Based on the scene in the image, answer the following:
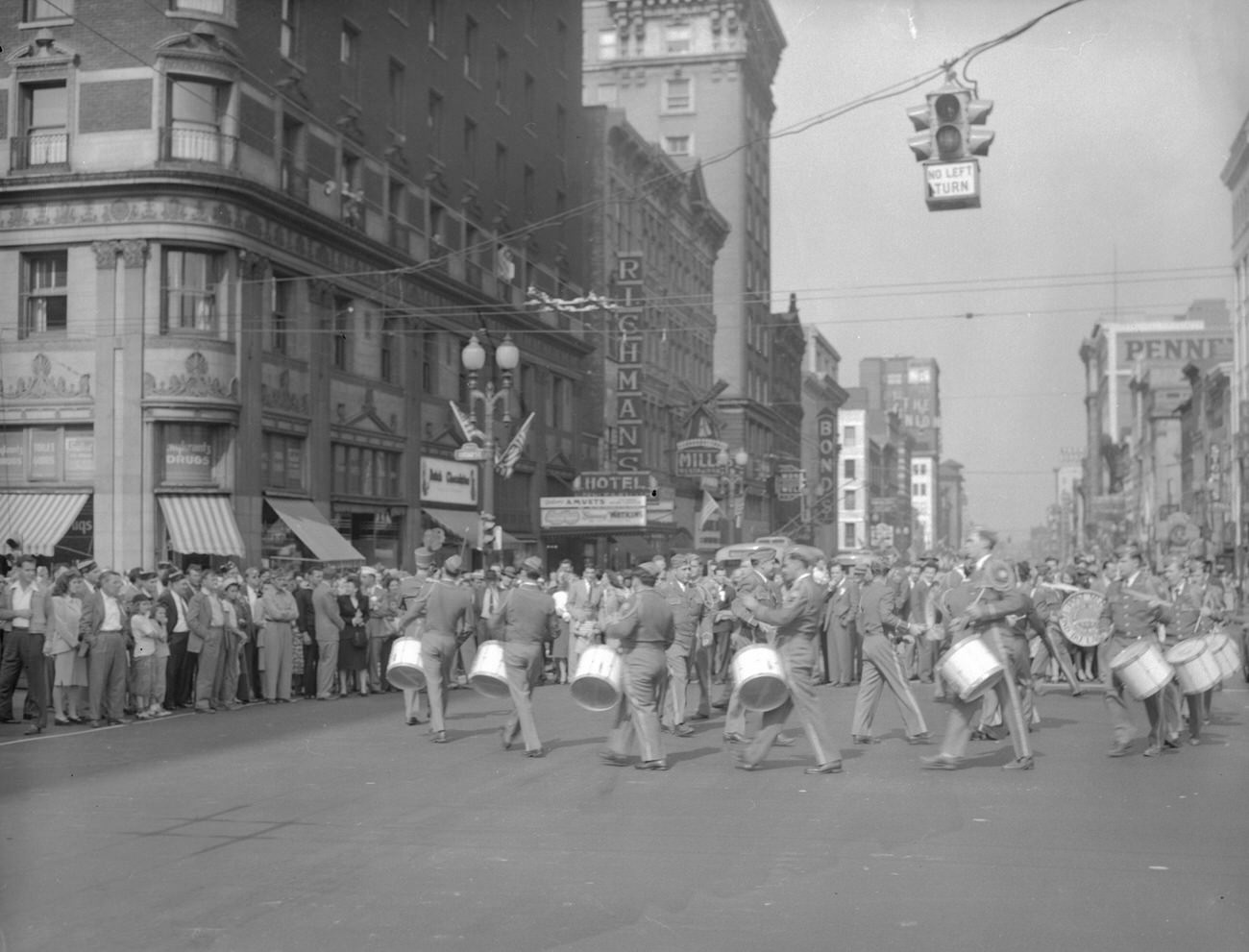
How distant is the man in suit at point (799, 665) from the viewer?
1331 centimetres

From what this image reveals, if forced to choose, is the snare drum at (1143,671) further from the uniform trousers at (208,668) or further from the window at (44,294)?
the window at (44,294)

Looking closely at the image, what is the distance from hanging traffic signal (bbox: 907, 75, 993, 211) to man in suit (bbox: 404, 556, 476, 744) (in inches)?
244

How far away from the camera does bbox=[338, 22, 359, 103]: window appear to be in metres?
38.0

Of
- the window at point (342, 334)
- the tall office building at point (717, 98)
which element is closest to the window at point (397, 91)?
the window at point (342, 334)

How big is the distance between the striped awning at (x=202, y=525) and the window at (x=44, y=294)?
427 cm

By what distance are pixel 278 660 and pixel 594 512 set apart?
28.7 m

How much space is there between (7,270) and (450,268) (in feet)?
48.2

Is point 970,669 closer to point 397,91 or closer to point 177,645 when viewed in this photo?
point 177,645

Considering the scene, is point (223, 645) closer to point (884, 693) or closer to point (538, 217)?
point (884, 693)

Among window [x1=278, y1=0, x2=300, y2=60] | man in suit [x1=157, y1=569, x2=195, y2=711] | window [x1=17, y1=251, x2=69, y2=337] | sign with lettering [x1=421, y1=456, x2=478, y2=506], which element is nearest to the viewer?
man in suit [x1=157, y1=569, x2=195, y2=711]

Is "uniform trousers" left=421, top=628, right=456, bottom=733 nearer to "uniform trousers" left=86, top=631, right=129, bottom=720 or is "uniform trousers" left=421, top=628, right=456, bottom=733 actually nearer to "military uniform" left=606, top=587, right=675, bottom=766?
"military uniform" left=606, top=587, right=675, bottom=766

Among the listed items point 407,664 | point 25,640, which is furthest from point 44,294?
point 407,664

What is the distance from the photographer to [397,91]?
136 feet

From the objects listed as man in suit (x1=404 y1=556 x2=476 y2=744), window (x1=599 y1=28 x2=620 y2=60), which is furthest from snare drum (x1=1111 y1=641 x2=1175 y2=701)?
window (x1=599 y1=28 x2=620 y2=60)
